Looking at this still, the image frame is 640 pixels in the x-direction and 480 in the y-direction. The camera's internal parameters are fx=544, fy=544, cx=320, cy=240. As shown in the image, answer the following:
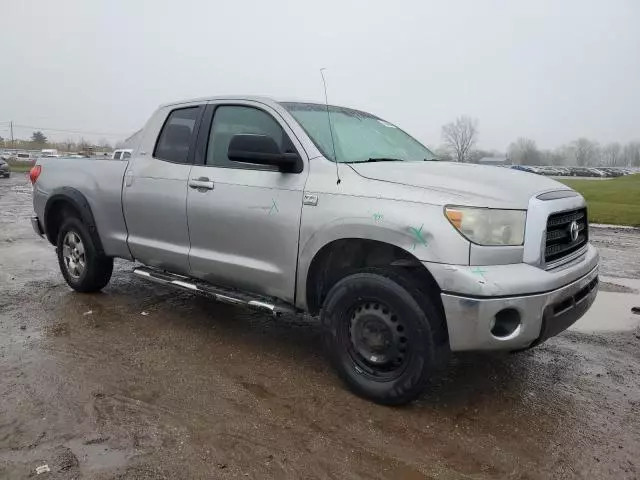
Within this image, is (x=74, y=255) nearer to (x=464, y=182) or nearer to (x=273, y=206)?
(x=273, y=206)

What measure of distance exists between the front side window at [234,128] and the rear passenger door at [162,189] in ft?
0.81

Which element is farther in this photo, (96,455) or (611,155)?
(611,155)

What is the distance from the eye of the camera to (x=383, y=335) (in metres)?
→ 3.53

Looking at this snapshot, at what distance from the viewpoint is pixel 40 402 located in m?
3.50

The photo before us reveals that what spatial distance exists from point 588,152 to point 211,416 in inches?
4136

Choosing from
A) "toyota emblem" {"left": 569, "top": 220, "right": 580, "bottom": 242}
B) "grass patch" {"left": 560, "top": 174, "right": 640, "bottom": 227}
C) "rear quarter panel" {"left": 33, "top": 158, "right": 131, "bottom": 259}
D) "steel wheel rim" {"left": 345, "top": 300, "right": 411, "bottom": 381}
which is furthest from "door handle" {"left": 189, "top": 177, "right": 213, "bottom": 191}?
"grass patch" {"left": 560, "top": 174, "right": 640, "bottom": 227}

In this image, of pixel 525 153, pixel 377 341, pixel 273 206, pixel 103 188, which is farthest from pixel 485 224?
pixel 525 153

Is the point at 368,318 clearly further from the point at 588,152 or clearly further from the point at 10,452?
the point at 588,152

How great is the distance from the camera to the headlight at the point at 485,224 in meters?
3.19

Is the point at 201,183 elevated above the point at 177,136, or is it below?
below

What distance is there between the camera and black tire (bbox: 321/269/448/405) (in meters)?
3.32

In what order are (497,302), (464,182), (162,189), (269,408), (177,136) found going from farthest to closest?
(177,136), (162,189), (269,408), (464,182), (497,302)

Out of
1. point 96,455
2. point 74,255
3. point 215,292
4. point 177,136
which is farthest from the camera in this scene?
point 74,255

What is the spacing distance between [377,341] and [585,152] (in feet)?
340
